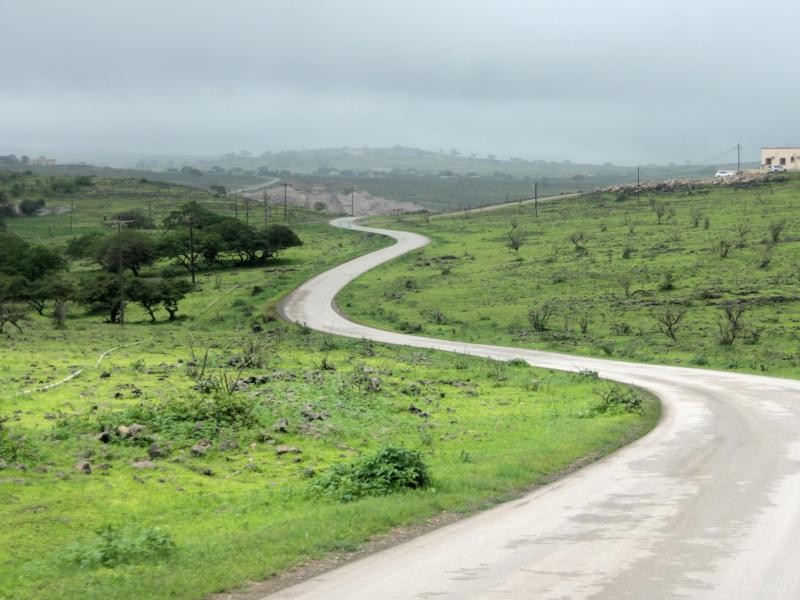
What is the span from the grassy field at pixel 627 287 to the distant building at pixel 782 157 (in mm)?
38513

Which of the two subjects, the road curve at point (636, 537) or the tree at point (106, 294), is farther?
the tree at point (106, 294)

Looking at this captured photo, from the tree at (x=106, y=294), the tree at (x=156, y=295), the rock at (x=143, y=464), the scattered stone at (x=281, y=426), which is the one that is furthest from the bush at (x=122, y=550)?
the tree at (x=106, y=294)

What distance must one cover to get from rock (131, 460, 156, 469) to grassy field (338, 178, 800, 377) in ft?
96.8

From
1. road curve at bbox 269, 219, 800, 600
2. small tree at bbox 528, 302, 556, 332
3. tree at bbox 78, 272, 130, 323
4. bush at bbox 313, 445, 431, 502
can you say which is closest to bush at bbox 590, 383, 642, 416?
road curve at bbox 269, 219, 800, 600

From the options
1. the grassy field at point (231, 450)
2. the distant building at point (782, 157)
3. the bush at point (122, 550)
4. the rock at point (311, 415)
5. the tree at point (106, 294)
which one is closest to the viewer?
the bush at point (122, 550)

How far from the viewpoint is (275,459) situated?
18688mm

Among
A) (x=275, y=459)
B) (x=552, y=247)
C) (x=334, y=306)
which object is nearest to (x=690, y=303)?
(x=334, y=306)

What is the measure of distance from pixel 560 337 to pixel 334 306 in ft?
74.9

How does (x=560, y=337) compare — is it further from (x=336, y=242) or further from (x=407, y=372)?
(x=336, y=242)

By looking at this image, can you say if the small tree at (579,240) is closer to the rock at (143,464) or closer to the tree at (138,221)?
the tree at (138,221)

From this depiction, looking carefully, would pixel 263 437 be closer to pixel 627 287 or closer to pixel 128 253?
pixel 627 287

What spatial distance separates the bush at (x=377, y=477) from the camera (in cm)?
1549

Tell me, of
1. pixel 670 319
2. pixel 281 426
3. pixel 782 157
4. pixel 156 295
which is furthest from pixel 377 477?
pixel 782 157

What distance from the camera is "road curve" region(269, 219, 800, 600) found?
34.1ft
